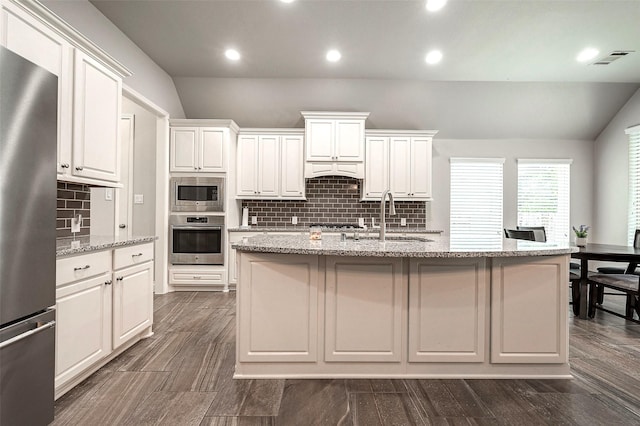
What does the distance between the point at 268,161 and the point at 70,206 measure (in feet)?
9.42

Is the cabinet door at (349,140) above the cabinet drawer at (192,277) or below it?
above

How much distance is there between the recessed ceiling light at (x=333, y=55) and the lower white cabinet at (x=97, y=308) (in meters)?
2.95

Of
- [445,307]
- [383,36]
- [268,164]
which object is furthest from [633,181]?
[268,164]

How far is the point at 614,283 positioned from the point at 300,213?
13.2 ft

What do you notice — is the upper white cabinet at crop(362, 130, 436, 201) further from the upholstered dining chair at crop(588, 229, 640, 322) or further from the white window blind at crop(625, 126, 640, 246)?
the white window blind at crop(625, 126, 640, 246)

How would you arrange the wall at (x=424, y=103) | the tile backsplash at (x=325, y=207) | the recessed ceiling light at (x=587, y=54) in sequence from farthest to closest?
the tile backsplash at (x=325, y=207) → the wall at (x=424, y=103) → the recessed ceiling light at (x=587, y=54)

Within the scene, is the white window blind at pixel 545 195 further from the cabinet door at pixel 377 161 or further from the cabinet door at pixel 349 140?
the cabinet door at pixel 349 140

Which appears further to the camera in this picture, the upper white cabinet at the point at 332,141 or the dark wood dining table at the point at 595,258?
the upper white cabinet at the point at 332,141

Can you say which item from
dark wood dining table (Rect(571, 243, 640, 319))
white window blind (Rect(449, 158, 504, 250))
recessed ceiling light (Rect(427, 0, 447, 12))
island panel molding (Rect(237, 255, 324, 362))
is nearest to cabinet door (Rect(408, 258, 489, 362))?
island panel molding (Rect(237, 255, 324, 362))

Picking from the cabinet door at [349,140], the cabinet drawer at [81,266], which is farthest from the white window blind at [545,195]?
the cabinet drawer at [81,266]

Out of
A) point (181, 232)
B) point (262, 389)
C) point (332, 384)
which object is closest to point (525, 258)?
point (332, 384)

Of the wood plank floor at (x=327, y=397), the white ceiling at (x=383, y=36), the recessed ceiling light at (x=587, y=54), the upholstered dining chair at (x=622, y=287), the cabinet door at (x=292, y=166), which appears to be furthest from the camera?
the cabinet door at (x=292, y=166)

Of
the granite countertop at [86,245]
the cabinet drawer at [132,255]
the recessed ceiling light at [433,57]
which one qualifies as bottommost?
the cabinet drawer at [132,255]

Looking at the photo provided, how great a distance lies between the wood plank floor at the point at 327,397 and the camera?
187 centimetres
